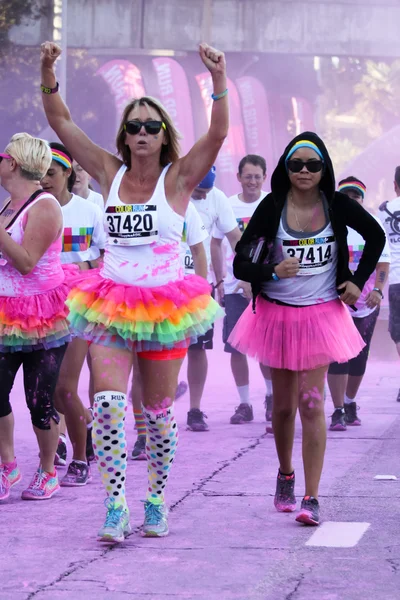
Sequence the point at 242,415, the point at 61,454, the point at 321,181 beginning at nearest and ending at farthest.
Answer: the point at 321,181
the point at 61,454
the point at 242,415

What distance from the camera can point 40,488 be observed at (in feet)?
23.2

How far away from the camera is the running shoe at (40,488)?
7043 millimetres

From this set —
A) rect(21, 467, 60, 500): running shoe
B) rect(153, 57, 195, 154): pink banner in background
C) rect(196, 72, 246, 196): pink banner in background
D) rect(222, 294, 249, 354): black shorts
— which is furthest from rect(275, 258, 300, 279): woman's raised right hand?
rect(196, 72, 246, 196): pink banner in background

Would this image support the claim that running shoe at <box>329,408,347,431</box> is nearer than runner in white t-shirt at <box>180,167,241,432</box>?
Yes

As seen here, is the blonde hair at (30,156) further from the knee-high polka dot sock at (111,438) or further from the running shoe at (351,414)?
the running shoe at (351,414)

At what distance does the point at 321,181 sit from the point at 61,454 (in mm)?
2948

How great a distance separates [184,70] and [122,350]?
100ft

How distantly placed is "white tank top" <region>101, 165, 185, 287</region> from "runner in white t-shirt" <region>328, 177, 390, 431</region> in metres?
4.13

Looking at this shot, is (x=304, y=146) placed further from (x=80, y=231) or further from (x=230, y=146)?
(x=230, y=146)

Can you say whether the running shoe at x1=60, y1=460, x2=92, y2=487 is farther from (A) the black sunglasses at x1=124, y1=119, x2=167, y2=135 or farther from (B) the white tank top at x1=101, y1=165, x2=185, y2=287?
(A) the black sunglasses at x1=124, y1=119, x2=167, y2=135

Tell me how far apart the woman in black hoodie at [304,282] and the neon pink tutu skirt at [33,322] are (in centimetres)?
110

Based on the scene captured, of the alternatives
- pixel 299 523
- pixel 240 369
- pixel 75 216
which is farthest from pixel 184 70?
pixel 299 523

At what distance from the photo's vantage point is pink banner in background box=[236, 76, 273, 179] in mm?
35844

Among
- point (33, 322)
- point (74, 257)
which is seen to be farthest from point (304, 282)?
point (74, 257)
